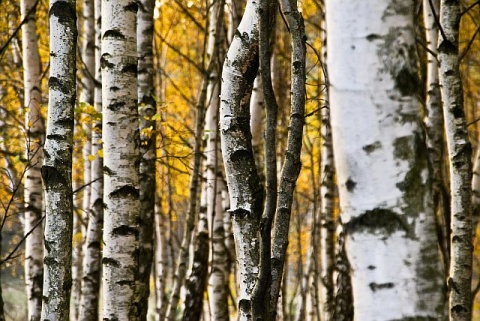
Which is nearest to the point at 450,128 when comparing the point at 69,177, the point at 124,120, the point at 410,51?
the point at 124,120

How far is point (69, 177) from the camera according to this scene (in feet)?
13.9

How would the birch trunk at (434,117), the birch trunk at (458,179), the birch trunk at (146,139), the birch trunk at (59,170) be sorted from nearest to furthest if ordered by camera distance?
1. the birch trunk at (59,170)
2. the birch trunk at (458,179)
3. the birch trunk at (146,139)
4. the birch trunk at (434,117)

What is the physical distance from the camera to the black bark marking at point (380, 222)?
5.56 feet

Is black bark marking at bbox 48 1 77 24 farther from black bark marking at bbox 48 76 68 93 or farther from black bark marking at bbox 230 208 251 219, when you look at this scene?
black bark marking at bbox 230 208 251 219

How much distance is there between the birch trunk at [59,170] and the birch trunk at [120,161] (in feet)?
0.76

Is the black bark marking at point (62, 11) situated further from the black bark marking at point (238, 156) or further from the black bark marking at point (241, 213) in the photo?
the black bark marking at point (241, 213)

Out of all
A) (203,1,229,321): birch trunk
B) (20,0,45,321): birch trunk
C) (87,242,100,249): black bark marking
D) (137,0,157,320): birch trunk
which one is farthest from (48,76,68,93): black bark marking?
(203,1,229,321): birch trunk

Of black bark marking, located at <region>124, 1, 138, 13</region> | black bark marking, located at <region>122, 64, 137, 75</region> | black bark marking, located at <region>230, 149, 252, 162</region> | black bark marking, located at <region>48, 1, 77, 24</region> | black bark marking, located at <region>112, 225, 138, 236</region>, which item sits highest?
black bark marking, located at <region>124, 1, 138, 13</region>

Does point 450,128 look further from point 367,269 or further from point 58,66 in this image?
point 367,269

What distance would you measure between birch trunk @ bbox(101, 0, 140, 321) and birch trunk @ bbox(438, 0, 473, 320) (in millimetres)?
2269

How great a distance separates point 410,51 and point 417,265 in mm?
565

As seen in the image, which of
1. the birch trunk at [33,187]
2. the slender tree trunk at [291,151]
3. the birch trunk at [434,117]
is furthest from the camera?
the birch trunk at [434,117]

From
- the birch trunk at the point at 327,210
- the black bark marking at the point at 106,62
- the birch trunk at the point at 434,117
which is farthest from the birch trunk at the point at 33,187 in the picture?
the birch trunk at the point at 434,117

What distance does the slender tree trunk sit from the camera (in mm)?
3018
